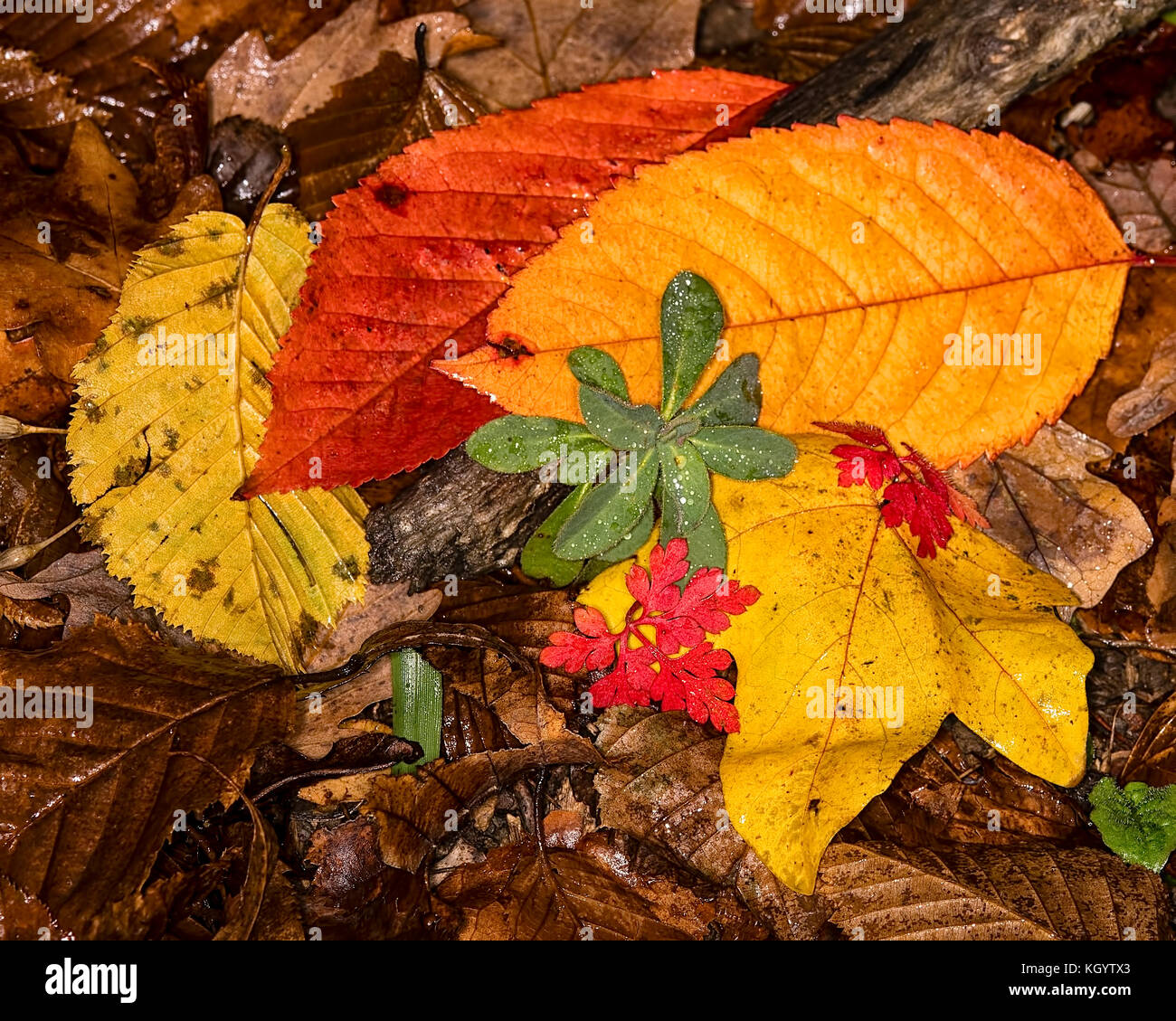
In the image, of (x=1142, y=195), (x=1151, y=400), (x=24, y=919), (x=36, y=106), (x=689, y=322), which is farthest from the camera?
(x=36, y=106)

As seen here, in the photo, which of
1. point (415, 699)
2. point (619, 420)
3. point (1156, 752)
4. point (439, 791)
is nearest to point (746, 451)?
point (619, 420)

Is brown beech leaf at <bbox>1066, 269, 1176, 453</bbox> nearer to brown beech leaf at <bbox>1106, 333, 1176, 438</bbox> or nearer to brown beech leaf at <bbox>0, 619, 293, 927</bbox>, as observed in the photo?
brown beech leaf at <bbox>1106, 333, 1176, 438</bbox>

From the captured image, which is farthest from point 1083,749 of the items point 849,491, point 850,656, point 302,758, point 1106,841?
point 302,758

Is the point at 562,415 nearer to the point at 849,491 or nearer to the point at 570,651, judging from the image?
the point at 570,651

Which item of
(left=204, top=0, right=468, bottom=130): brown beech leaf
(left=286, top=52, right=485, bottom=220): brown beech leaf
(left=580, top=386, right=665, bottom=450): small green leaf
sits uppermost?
(left=204, top=0, right=468, bottom=130): brown beech leaf

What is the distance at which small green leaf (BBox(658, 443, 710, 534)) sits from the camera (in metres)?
2.94

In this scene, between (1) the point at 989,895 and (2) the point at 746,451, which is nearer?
(1) the point at 989,895

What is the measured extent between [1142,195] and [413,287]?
265cm

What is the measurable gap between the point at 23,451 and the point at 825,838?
2946mm

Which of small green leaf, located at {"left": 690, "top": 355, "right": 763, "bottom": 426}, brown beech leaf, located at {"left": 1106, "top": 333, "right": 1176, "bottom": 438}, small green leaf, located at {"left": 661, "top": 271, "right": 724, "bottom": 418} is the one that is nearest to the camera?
small green leaf, located at {"left": 661, "top": 271, "right": 724, "bottom": 418}

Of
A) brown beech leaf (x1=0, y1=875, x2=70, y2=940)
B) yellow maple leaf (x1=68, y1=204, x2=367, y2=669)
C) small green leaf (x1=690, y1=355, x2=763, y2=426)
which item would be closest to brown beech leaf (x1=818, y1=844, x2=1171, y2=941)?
small green leaf (x1=690, y1=355, x2=763, y2=426)

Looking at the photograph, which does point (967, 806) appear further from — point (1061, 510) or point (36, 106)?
point (36, 106)

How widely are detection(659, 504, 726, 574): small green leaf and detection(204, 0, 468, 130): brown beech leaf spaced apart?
2.03 metres

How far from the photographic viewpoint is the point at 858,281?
277 cm
